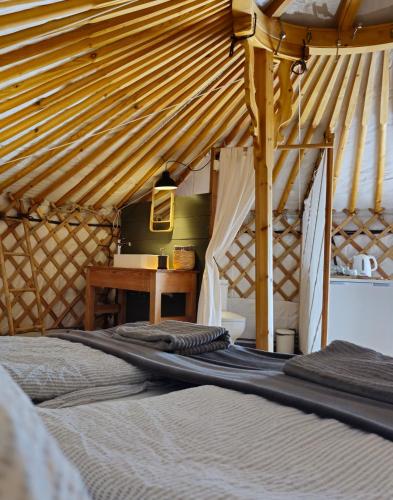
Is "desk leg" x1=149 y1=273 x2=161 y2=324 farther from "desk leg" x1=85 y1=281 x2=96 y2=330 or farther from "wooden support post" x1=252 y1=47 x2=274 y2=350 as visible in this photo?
"desk leg" x1=85 y1=281 x2=96 y2=330

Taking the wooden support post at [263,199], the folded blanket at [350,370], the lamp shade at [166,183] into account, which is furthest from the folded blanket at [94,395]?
the lamp shade at [166,183]

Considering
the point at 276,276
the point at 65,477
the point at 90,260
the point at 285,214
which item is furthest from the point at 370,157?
the point at 65,477

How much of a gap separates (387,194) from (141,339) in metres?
3.75

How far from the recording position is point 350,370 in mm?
960

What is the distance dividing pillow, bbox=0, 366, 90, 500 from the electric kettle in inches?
160

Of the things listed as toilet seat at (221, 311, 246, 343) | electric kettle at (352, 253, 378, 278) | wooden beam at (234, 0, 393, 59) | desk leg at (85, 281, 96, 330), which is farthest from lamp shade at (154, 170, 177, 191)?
electric kettle at (352, 253, 378, 278)

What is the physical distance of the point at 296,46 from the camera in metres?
2.54

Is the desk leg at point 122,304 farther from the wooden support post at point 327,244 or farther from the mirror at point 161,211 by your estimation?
the wooden support post at point 327,244

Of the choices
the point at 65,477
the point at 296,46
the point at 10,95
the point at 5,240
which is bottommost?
the point at 65,477

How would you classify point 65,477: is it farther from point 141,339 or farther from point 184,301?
point 184,301

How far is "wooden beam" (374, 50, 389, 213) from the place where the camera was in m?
2.87

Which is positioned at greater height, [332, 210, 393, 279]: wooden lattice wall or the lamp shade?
the lamp shade

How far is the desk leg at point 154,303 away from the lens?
3.27m

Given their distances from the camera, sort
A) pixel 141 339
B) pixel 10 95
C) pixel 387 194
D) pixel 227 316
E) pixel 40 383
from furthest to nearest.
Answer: pixel 387 194 → pixel 227 316 → pixel 10 95 → pixel 141 339 → pixel 40 383
